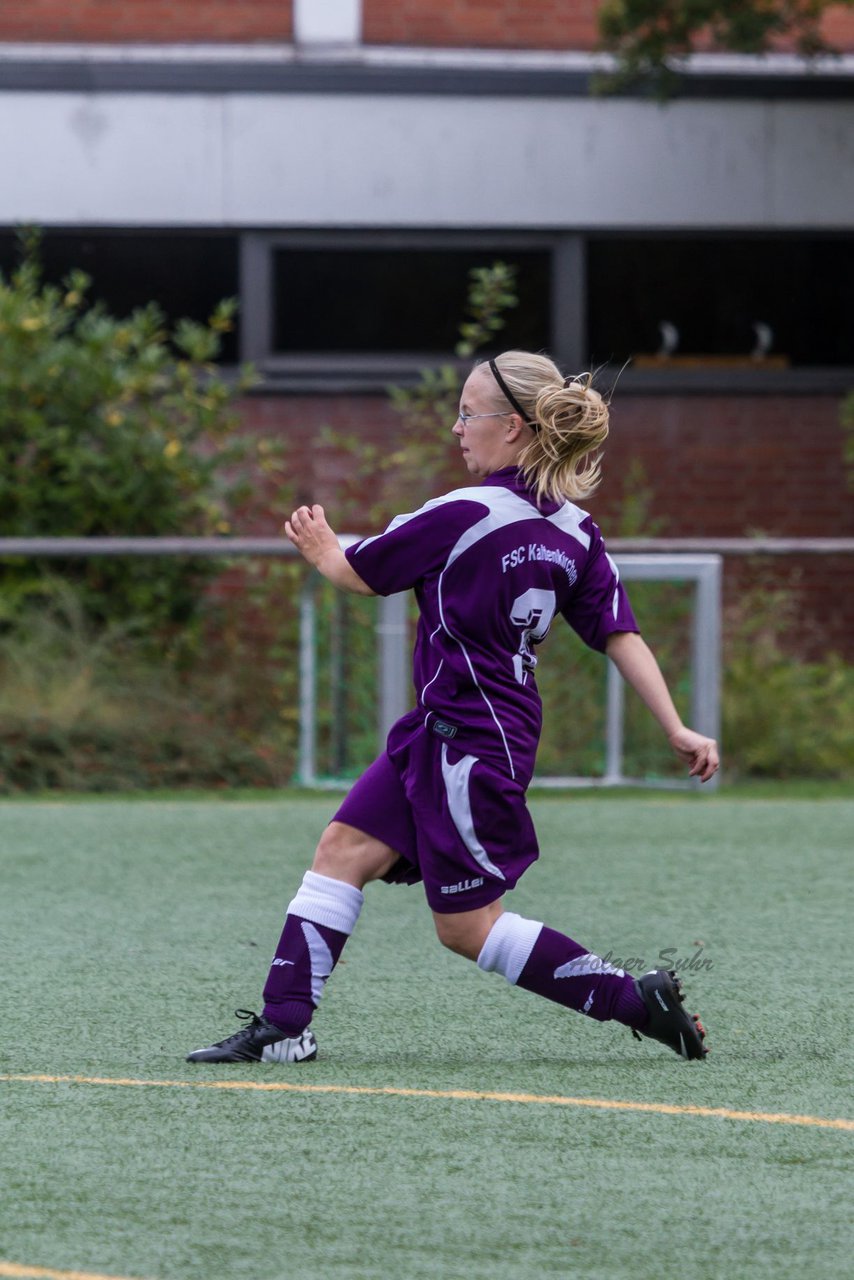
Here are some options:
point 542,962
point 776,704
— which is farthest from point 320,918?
point 776,704

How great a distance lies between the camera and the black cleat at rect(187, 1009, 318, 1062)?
14.9ft

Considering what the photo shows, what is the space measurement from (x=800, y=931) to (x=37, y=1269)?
362 centimetres

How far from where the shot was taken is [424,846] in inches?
174

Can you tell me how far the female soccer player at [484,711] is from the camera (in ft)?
14.3

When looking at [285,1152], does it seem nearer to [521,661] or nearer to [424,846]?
[424,846]

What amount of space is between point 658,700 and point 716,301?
10.1m

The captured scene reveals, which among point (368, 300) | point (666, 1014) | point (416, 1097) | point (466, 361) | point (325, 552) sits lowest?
point (416, 1097)

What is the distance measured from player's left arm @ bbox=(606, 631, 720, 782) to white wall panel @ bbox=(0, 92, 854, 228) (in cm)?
970

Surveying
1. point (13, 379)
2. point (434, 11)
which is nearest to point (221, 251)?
point (434, 11)

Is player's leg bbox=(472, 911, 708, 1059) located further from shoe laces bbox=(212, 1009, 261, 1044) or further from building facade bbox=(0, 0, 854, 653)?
building facade bbox=(0, 0, 854, 653)

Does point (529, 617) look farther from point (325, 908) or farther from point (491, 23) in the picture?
point (491, 23)

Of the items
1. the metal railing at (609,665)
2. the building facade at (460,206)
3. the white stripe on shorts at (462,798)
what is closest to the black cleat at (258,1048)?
the white stripe on shorts at (462,798)

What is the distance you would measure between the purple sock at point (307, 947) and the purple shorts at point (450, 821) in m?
0.17

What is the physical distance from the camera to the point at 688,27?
1205 centimetres
